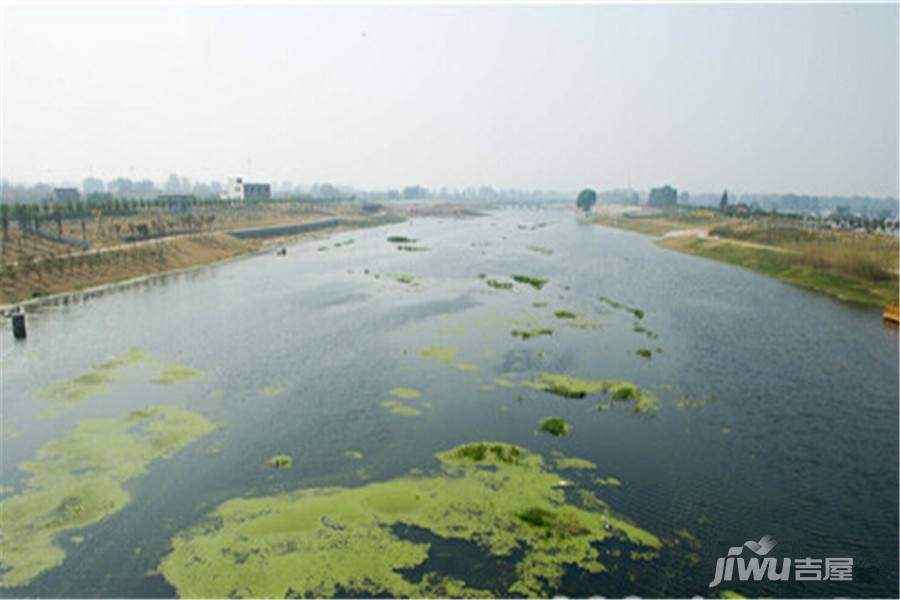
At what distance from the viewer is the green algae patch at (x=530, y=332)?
4247 centimetres

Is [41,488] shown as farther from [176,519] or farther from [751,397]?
[751,397]

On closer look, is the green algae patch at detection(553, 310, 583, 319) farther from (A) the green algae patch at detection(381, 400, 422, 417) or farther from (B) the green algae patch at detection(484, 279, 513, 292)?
(A) the green algae patch at detection(381, 400, 422, 417)

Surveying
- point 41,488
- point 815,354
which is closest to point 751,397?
point 815,354

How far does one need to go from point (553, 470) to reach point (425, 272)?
57658 mm

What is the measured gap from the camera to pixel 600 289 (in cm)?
6462

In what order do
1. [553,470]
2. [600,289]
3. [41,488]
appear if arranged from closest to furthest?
[41,488]
[553,470]
[600,289]

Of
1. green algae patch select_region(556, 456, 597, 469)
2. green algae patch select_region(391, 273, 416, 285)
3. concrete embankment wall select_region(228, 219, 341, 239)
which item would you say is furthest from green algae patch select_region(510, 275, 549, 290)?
concrete embankment wall select_region(228, 219, 341, 239)

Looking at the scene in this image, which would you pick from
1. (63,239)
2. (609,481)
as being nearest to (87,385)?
(609,481)

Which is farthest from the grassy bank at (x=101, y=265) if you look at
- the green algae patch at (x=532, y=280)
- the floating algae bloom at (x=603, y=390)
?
the floating algae bloom at (x=603, y=390)

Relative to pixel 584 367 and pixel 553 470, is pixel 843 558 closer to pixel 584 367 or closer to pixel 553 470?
pixel 553 470

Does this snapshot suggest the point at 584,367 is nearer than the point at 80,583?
No

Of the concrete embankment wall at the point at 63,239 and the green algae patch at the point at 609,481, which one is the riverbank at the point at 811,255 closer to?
the green algae patch at the point at 609,481

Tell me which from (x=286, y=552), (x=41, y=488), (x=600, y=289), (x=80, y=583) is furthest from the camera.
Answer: (x=600, y=289)

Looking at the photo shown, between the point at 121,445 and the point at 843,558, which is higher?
the point at 121,445
